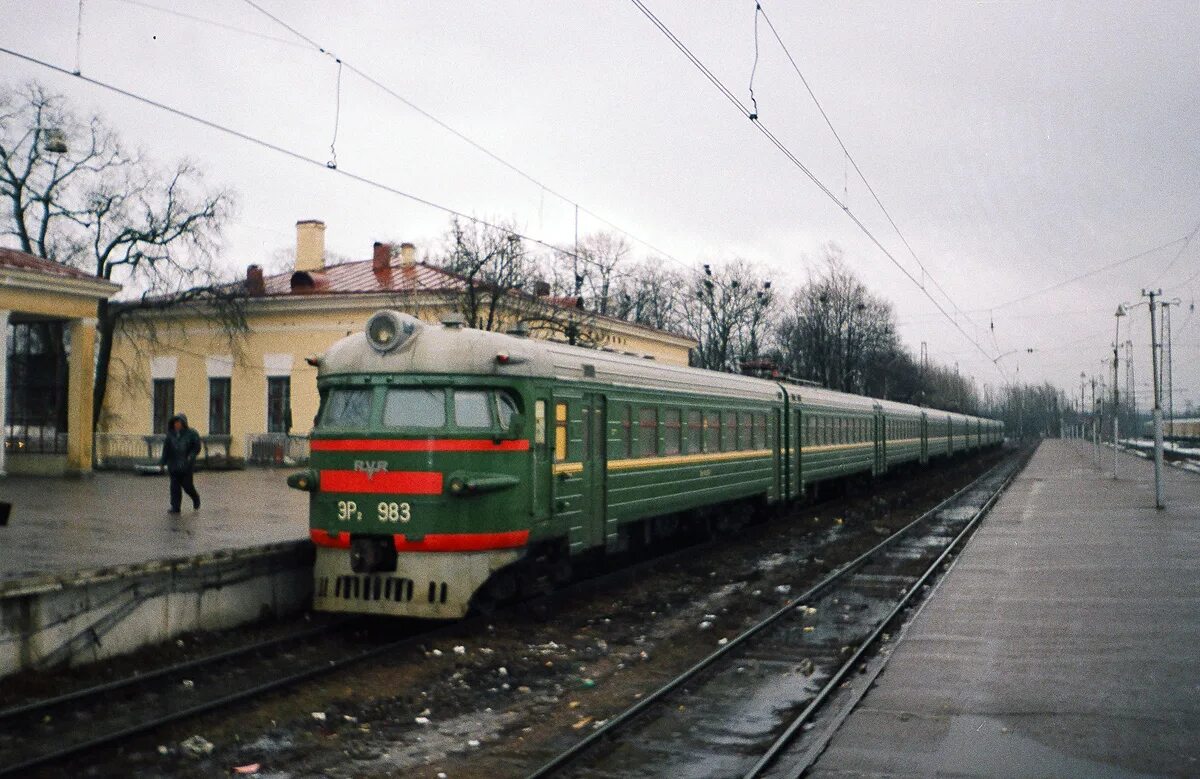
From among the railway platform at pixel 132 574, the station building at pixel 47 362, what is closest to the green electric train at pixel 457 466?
the railway platform at pixel 132 574

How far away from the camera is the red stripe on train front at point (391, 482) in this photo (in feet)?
35.3

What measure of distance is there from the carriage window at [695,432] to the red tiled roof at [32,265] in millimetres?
14410

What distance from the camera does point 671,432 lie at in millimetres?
16047

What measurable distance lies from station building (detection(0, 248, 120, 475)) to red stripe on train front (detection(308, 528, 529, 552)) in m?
14.3

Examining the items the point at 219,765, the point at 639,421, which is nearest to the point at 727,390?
the point at 639,421

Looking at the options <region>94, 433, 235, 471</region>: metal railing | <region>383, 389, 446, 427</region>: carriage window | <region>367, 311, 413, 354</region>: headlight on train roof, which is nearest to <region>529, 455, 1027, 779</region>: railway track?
<region>383, 389, 446, 427</region>: carriage window

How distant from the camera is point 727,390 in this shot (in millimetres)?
18891

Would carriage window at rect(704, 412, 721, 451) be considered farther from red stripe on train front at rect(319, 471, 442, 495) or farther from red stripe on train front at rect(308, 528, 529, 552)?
red stripe on train front at rect(319, 471, 442, 495)

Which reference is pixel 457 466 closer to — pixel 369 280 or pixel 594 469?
pixel 594 469

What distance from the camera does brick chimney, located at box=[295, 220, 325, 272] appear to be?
41.6m

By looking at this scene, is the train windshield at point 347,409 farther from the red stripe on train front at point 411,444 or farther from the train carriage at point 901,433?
the train carriage at point 901,433

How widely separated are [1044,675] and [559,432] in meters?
5.52

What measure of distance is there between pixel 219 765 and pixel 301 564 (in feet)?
18.7

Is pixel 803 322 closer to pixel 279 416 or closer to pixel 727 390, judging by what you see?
pixel 279 416
